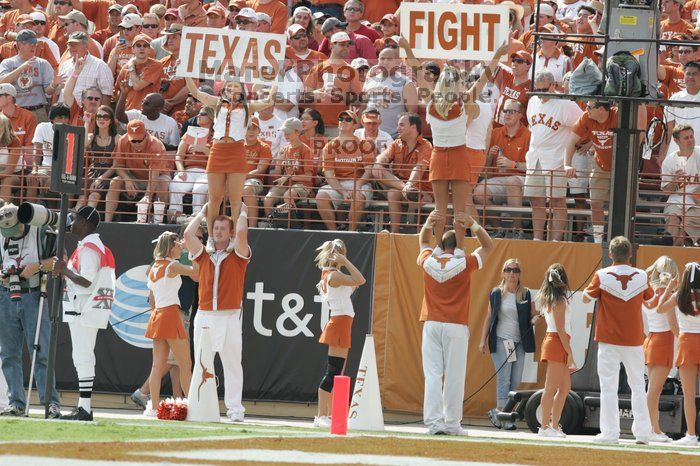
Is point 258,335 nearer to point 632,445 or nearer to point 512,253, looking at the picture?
point 512,253

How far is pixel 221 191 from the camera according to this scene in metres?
14.5

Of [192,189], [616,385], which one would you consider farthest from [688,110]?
[192,189]

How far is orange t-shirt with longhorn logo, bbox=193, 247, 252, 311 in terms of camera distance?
1464 centimetres

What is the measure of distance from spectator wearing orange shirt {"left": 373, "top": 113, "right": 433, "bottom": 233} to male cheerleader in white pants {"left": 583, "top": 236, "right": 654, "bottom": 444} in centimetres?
395

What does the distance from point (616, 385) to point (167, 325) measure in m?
5.14

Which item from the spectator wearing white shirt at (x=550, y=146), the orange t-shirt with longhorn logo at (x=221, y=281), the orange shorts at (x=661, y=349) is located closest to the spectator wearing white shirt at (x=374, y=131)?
the spectator wearing white shirt at (x=550, y=146)

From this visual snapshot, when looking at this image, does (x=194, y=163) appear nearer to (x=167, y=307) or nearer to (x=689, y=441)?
(x=167, y=307)

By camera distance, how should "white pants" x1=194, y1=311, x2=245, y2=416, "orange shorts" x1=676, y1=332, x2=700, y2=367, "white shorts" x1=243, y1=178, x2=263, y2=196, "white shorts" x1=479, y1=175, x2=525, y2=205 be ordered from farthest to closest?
"white shorts" x1=243, y1=178, x2=263, y2=196 < "white shorts" x1=479, y1=175, x2=525, y2=205 < "white pants" x1=194, y1=311, x2=245, y2=416 < "orange shorts" x1=676, y1=332, x2=700, y2=367

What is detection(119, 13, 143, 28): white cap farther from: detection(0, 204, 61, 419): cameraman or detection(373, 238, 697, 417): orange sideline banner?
detection(0, 204, 61, 419): cameraman

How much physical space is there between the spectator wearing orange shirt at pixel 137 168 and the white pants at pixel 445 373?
5557 mm

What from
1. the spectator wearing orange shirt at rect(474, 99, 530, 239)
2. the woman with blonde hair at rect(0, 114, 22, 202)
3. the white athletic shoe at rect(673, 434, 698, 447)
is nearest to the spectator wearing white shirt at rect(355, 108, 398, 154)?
the spectator wearing orange shirt at rect(474, 99, 530, 239)

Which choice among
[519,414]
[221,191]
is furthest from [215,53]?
[519,414]

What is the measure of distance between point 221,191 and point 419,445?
4.52 meters

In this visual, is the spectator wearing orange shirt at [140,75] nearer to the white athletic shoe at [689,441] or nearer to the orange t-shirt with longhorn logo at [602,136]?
the orange t-shirt with longhorn logo at [602,136]
